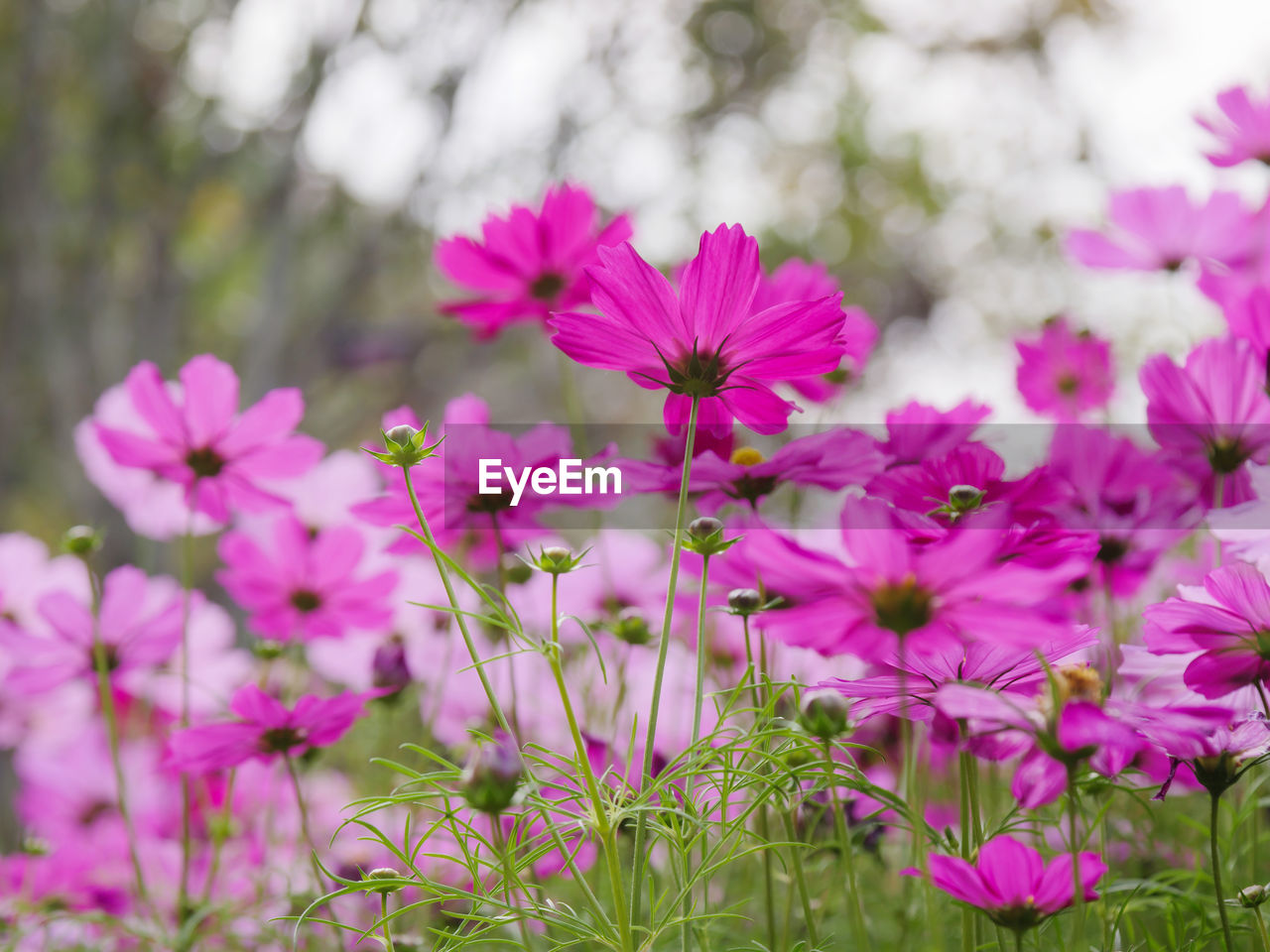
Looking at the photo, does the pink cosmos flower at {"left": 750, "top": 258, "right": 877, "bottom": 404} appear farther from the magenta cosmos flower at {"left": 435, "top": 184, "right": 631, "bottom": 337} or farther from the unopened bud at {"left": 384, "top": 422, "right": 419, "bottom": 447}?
the unopened bud at {"left": 384, "top": 422, "right": 419, "bottom": 447}

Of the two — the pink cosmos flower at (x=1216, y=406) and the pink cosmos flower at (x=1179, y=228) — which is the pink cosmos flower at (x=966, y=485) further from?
the pink cosmos flower at (x=1179, y=228)

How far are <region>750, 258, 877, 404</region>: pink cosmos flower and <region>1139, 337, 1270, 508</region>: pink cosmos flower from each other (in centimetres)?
16

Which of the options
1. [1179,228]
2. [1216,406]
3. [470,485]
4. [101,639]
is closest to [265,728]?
[470,485]

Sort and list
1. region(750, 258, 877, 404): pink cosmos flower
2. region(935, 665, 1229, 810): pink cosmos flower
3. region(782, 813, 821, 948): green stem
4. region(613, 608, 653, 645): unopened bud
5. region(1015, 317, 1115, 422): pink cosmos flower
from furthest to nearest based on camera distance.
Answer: region(1015, 317, 1115, 422): pink cosmos flower
region(750, 258, 877, 404): pink cosmos flower
region(613, 608, 653, 645): unopened bud
region(782, 813, 821, 948): green stem
region(935, 665, 1229, 810): pink cosmos flower

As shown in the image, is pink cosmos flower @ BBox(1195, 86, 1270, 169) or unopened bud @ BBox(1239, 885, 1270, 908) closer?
unopened bud @ BBox(1239, 885, 1270, 908)

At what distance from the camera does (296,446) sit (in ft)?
1.97

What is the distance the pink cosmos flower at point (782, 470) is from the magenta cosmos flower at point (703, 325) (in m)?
0.05

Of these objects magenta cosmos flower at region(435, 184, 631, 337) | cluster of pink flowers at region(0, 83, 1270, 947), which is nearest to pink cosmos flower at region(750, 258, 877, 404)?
cluster of pink flowers at region(0, 83, 1270, 947)

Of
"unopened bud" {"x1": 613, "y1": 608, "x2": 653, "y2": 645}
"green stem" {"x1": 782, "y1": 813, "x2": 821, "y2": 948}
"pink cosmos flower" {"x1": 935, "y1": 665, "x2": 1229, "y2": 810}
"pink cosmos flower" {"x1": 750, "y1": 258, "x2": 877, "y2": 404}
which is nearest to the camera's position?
"pink cosmos flower" {"x1": 935, "y1": 665, "x2": 1229, "y2": 810}

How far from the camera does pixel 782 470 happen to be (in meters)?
0.45

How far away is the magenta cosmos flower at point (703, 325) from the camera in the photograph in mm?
367

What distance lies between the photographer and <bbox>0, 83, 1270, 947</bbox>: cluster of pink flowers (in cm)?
31

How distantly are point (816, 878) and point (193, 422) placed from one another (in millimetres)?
480

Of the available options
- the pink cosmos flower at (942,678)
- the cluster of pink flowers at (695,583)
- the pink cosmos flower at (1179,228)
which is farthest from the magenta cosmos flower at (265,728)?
the pink cosmos flower at (1179,228)
